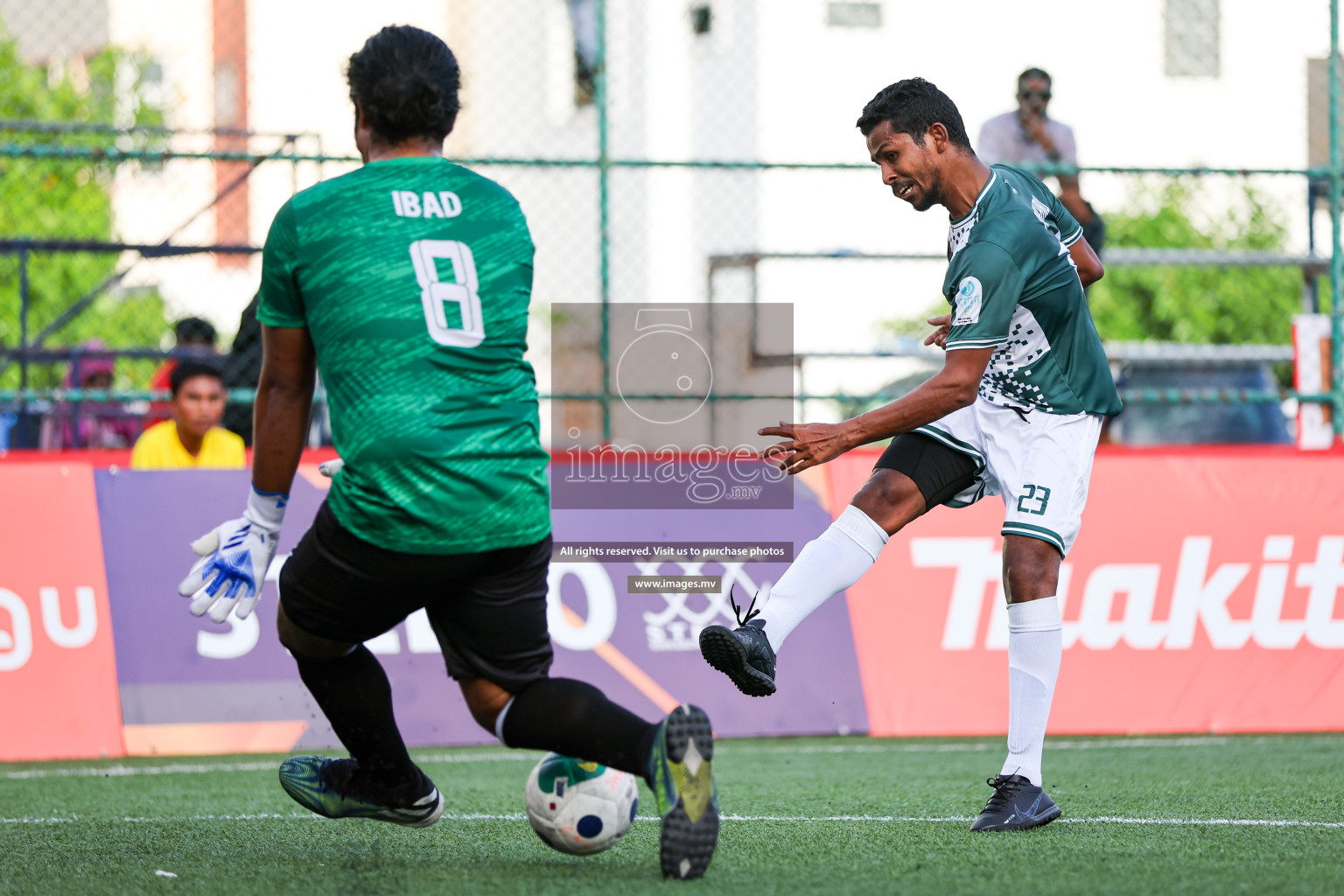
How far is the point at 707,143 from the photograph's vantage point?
21.3 metres

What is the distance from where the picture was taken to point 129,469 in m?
6.88

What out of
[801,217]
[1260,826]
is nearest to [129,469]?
[1260,826]

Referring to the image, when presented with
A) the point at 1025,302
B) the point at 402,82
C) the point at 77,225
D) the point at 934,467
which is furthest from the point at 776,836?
the point at 77,225

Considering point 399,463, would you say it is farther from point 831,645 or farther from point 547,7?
point 547,7

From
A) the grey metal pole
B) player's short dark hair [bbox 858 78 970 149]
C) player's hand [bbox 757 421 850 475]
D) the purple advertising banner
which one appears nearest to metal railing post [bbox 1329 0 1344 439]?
the purple advertising banner

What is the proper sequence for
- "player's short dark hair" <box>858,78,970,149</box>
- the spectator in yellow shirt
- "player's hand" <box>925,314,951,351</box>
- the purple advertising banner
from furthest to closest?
the spectator in yellow shirt → the purple advertising banner → "player's hand" <box>925,314,951,351</box> → "player's short dark hair" <box>858,78,970,149</box>

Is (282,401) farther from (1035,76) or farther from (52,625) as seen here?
(1035,76)

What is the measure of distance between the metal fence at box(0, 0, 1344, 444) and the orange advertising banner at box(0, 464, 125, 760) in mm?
4644

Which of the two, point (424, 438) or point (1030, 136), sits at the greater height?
point (1030, 136)

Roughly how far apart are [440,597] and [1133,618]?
181 inches

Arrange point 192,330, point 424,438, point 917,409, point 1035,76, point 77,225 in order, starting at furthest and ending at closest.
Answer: point 77,225
point 192,330
point 1035,76
point 917,409
point 424,438

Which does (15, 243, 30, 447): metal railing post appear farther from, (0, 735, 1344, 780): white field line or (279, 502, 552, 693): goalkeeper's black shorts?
(279, 502, 552, 693): goalkeeper's black shorts

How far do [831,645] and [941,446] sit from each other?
2547mm

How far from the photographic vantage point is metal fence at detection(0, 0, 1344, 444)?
49.5ft
